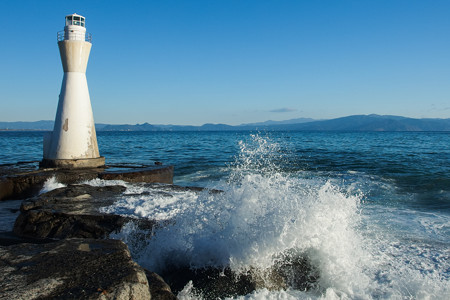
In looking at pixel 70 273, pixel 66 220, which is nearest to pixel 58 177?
pixel 66 220

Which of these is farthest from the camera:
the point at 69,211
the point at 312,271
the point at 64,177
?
the point at 64,177

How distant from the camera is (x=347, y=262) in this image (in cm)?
517

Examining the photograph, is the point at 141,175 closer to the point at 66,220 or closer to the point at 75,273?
the point at 66,220

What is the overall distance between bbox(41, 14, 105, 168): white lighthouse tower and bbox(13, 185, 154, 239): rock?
4.63m

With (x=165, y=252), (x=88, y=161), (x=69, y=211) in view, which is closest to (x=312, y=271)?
(x=165, y=252)

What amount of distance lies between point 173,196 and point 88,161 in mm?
5202

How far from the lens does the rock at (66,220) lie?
569 cm

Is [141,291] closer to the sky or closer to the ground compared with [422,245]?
closer to the sky

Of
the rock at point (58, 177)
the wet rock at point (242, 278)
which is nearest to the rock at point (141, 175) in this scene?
the rock at point (58, 177)

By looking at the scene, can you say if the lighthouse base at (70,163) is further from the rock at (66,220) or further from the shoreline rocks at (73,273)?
the shoreline rocks at (73,273)

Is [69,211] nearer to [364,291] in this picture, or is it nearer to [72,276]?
[72,276]

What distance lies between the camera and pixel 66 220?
592 cm

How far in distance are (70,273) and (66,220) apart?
309 centimetres

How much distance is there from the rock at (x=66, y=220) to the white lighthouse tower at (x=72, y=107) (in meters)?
4.63
